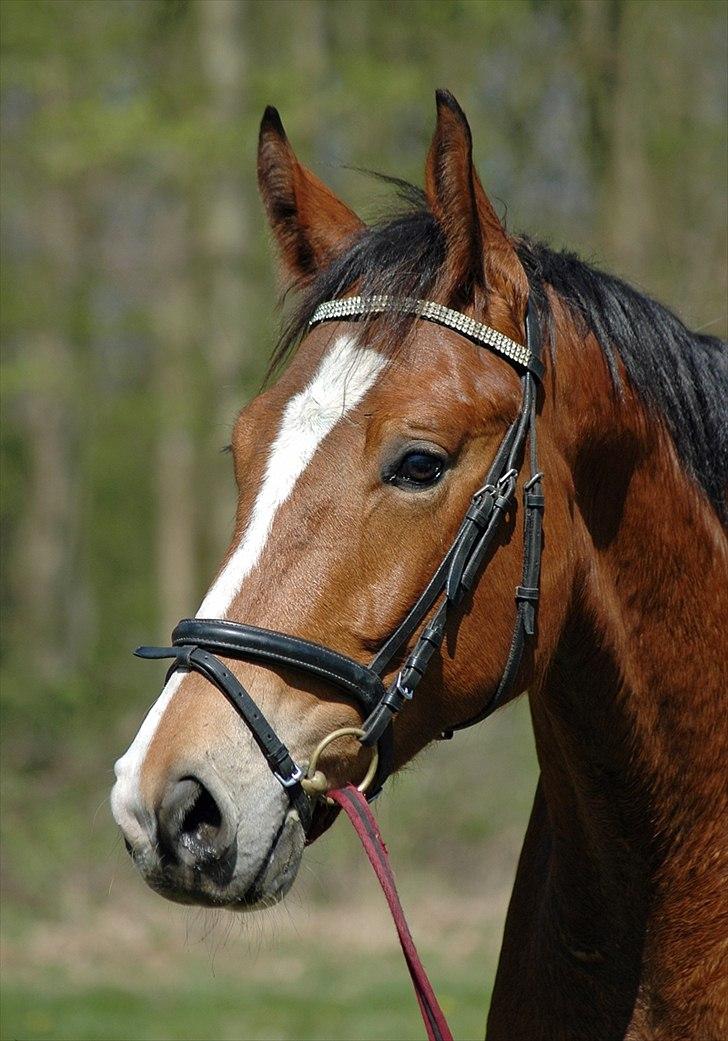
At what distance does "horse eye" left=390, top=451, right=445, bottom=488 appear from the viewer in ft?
9.19

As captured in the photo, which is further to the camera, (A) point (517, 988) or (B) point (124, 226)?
(B) point (124, 226)

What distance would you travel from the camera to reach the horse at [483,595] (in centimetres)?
261

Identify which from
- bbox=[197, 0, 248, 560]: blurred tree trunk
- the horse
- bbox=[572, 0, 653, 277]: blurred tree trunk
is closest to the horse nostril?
the horse

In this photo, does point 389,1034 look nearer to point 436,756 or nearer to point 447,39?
point 436,756

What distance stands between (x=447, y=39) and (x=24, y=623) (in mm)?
9914

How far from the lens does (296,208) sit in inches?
139

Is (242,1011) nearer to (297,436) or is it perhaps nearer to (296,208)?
(296,208)

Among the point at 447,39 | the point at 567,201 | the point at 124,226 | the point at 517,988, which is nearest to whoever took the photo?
the point at 517,988

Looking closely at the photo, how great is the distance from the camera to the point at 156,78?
16125mm

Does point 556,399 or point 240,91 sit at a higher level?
point 240,91

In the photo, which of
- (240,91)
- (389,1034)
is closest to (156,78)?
(240,91)

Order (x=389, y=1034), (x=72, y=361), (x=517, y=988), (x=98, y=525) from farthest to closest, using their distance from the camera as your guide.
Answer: (x=98, y=525), (x=72, y=361), (x=389, y=1034), (x=517, y=988)

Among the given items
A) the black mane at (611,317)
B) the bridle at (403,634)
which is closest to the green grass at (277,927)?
the black mane at (611,317)

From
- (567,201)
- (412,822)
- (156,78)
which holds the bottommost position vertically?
(412,822)
